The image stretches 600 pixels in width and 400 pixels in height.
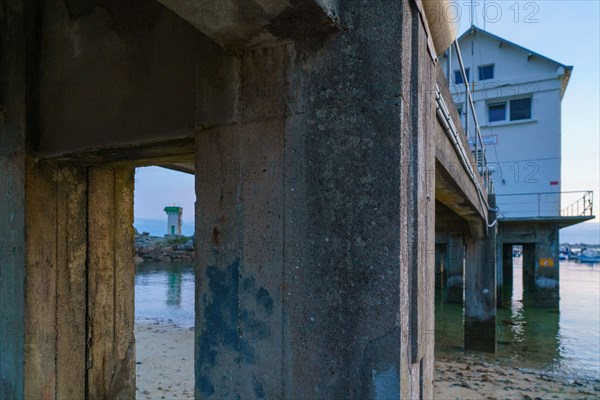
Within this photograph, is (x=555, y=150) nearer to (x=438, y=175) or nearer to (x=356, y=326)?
(x=438, y=175)

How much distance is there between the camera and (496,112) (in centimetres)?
2220

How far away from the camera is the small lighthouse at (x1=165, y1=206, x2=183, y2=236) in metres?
51.3

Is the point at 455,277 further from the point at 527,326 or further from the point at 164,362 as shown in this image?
the point at 164,362

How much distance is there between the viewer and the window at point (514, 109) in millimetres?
21406

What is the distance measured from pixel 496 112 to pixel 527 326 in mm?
12701

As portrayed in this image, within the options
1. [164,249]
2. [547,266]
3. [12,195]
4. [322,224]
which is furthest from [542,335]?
[164,249]

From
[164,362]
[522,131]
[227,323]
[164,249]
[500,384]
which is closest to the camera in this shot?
[227,323]

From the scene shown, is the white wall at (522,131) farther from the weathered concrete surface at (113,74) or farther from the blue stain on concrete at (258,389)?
the blue stain on concrete at (258,389)

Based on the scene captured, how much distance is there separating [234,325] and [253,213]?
563 millimetres

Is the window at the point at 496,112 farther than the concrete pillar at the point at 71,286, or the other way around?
the window at the point at 496,112

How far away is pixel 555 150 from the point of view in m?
20.5

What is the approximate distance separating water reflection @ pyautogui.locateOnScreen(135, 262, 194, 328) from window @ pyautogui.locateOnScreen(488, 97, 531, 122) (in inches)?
732

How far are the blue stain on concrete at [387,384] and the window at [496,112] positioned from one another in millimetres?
23348

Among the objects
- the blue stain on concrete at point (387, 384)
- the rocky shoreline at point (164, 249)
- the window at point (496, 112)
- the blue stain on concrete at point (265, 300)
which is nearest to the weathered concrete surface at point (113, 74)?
the blue stain on concrete at point (265, 300)
